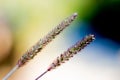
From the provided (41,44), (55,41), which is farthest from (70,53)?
(55,41)

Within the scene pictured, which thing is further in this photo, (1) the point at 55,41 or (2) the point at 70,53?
(1) the point at 55,41

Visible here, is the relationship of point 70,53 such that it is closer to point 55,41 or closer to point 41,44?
point 41,44

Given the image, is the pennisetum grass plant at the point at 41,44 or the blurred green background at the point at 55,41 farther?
the blurred green background at the point at 55,41

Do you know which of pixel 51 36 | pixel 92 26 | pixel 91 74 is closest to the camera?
pixel 51 36

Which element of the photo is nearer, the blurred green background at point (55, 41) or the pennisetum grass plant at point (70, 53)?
the pennisetum grass plant at point (70, 53)

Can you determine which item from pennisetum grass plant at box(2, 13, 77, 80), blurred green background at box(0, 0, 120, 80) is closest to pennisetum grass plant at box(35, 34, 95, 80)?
pennisetum grass plant at box(2, 13, 77, 80)

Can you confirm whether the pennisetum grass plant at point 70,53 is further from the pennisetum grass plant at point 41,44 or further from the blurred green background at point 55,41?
the blurred green background at point 55,41

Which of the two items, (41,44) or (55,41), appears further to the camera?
(55,41)

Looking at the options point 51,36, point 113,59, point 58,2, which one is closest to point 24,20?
point 58,2

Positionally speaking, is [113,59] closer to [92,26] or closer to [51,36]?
[92,26]

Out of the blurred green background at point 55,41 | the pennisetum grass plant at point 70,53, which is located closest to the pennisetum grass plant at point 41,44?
the pennisetum grass plant at point 70,53

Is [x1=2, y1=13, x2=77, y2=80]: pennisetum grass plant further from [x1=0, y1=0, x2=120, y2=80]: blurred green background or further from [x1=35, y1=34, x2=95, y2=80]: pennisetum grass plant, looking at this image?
[x1=0, y1=0, x2=120, y2=80]: blurred green background
